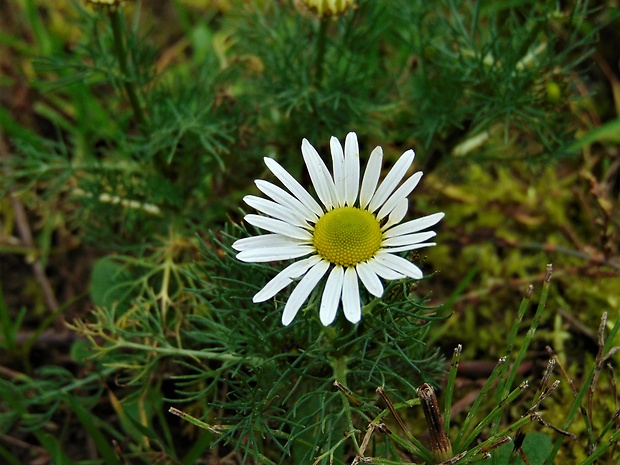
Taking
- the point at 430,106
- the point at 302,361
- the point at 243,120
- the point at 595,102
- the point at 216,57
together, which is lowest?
the point at 302,361

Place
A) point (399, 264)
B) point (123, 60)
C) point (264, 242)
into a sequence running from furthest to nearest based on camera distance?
point (123, 60), point (264, 242), point (399, 264)

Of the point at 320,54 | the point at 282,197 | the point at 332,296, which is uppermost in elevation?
the point at 320,54

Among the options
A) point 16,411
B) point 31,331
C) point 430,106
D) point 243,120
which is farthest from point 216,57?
point 16,411

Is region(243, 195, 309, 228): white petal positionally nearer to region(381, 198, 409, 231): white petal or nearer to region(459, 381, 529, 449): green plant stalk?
region(381, 198, 409, 231): white petal

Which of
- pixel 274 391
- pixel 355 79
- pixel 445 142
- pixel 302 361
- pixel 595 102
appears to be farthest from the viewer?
pixel 595 102

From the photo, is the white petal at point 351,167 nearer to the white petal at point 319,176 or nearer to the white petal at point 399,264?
the white petal at point 319,176

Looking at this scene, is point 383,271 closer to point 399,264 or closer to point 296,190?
point 399,264

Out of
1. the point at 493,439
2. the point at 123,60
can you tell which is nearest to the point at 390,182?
the point at 493,439

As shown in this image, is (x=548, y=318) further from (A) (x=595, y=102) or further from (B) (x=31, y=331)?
(B) (x=31, y=331)
